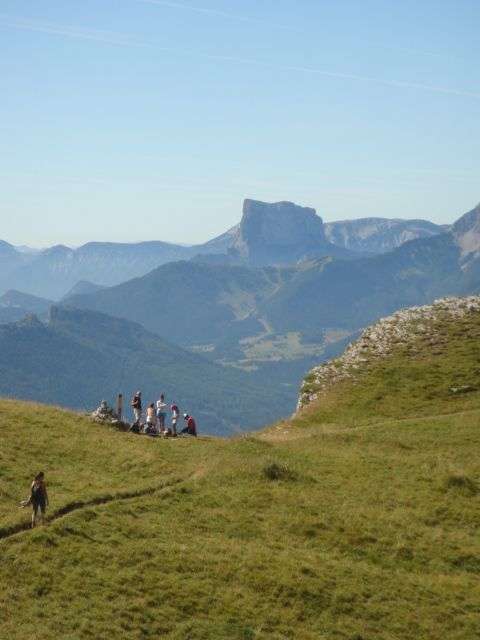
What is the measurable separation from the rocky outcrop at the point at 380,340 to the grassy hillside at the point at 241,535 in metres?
17.1

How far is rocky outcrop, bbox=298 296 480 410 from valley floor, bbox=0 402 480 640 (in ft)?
68.3

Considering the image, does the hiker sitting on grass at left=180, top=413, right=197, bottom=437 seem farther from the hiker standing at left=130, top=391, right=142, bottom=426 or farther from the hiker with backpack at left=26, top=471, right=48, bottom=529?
the hiker with backpack at left=26, top=471, right=48, bottom=529

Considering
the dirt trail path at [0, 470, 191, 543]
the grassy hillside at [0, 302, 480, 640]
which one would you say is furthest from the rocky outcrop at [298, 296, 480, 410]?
the dirt trail path at [0, 470, 191, 543]

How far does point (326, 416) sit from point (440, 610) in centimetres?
3327

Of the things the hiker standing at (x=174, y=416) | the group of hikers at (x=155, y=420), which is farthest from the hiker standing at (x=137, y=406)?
the hiker standing at (x=174, y=416)

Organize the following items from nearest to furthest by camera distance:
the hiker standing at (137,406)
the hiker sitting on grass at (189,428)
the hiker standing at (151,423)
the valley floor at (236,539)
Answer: the valley floor at (236,539)
the hiker standing at (137,406)
the hiker standing at (151,423)
the hiker sitting on grass at (189,428)

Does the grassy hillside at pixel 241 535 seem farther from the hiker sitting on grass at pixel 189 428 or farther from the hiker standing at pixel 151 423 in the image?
the hiker sitting on grass at pixel 189 428

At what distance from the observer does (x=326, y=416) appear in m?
65.6

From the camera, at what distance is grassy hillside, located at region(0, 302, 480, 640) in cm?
2989

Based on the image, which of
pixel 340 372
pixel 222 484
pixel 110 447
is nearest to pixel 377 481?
pixel 222 484

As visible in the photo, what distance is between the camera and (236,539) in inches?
1432

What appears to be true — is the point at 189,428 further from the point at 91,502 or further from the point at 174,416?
the point at 91,502

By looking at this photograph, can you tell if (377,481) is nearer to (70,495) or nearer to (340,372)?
(70,495)

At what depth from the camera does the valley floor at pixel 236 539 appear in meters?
29.8
